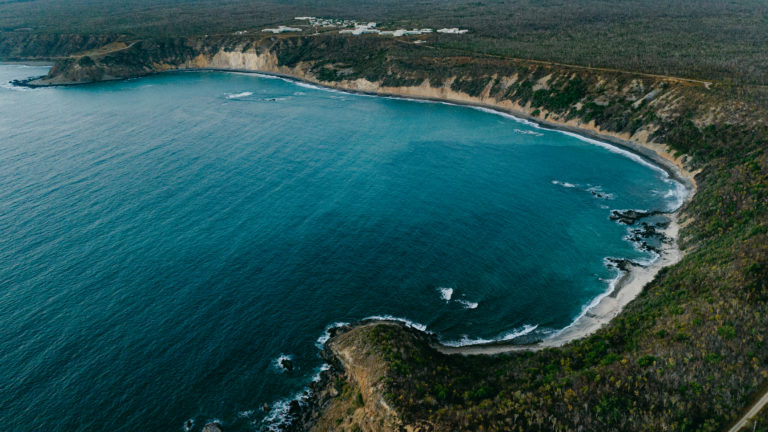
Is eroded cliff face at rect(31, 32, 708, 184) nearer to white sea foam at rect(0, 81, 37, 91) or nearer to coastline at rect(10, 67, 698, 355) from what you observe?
coastline at rect(10, 67, 698, 355)

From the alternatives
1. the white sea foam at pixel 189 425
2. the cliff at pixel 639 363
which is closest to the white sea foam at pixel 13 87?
the white sea foam at pixel 189 425

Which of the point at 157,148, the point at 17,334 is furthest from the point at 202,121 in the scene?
the point at 17,334

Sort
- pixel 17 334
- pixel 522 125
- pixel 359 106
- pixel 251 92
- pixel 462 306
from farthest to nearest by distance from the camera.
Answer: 1. pixel 251 92
2. pixel 359 106
3. pixel 522 125
4. pixel 462 306
5. pixel 17 334

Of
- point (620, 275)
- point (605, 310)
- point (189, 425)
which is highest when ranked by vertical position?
point (620, 275)

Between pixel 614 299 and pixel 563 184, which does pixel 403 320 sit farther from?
pixel 563 184

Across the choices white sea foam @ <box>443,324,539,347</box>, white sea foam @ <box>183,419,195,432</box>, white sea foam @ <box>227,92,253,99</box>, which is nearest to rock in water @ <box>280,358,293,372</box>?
white sea foam @ <box>183,419,195,432</box>

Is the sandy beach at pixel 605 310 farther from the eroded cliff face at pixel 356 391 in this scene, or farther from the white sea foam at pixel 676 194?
the white sea foam at pixel 676 194

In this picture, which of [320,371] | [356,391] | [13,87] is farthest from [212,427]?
[13,87]

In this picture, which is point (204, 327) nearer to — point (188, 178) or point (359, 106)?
point (188, 178)
